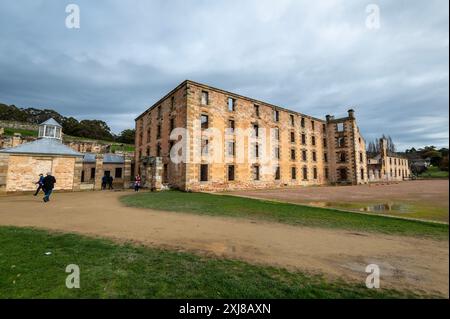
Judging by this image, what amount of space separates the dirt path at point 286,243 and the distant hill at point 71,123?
2781 inches

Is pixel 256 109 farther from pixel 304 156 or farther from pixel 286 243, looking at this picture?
pixel 286 243

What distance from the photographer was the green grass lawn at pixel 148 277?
3291mm

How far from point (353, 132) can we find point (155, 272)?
38.9 metres

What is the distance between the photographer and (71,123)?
238 feet

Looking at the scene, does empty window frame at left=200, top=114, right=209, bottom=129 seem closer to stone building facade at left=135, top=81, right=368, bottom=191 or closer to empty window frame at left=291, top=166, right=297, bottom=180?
stone building facade at left=135, top=81, right=368, bottom=191

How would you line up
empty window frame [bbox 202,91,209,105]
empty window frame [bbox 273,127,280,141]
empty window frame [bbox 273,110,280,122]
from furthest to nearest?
empty window frame [bbox 273,110,280,122] < empty window frame [bbox 273,127,280,141] < empty window frame [bbox 202,91,209,105]

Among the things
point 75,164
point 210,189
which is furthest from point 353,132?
point 75,164

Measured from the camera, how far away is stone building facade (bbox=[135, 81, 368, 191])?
73.3ft

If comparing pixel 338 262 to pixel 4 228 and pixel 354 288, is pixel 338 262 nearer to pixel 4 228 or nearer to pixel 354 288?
pixel 354 288

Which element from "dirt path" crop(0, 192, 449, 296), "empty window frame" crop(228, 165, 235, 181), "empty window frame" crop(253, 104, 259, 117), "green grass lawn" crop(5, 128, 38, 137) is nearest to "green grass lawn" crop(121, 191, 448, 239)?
"dirt path" crop(0, 192, 449, 296)

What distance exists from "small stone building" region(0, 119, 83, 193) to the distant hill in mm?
54142

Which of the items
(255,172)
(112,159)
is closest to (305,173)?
(255,172)

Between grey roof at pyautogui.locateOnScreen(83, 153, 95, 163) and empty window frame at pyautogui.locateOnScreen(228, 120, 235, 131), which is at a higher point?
empty window frame at pyautogui.locateOnScreen(228, 120, 235, 131)

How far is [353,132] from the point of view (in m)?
36.3
